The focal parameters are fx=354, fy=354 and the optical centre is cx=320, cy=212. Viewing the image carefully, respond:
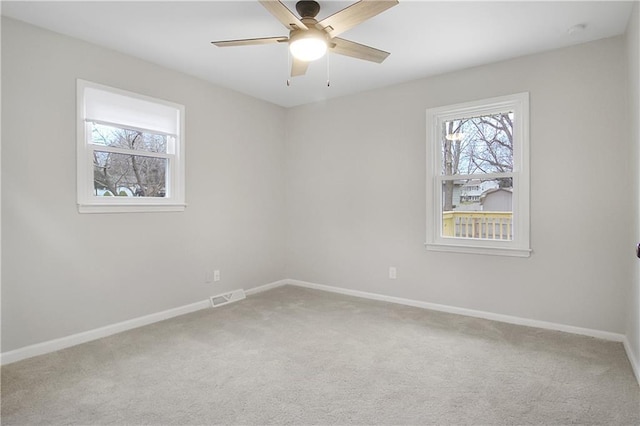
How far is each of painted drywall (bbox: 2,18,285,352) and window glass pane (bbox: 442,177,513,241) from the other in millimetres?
2374

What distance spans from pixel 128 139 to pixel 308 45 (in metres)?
2.04

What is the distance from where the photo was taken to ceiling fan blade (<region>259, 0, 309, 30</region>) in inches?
77.5

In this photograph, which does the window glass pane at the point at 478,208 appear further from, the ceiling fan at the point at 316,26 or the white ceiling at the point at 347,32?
the ceiling fan at the point at 316,26

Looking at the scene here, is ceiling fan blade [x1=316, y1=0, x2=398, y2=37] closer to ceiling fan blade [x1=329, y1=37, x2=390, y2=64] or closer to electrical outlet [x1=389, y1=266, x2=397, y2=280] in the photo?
ceiling fan blade [x1=329, y1=37, x2=390, y2=64]

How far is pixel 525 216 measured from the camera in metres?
3.28

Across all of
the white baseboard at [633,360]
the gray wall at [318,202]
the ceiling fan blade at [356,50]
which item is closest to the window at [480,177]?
the gray wall at [318,202]

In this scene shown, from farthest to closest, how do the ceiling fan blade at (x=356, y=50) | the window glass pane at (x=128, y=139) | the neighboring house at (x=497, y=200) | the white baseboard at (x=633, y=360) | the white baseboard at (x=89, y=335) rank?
the neighboring house at (x=497, y=200) < the window glass pane at (x=128, y=139) < the white baseboard at (x=89, y=335) < the ceiling fan blade at (x=356, y=50) < the white baseboard at (x=633, y=360)

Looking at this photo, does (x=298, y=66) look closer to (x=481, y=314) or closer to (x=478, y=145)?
(x=478, y=145)

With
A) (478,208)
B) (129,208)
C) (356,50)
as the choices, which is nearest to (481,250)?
(478,208)

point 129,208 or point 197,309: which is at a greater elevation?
point 129,208

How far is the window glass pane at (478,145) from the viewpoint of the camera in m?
3.46

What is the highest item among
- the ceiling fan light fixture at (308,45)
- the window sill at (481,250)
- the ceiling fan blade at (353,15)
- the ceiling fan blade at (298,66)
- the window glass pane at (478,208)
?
the ceiling fan blade at (353,15)

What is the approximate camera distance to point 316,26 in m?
2.26

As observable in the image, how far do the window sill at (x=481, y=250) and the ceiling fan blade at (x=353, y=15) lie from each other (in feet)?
7.85
